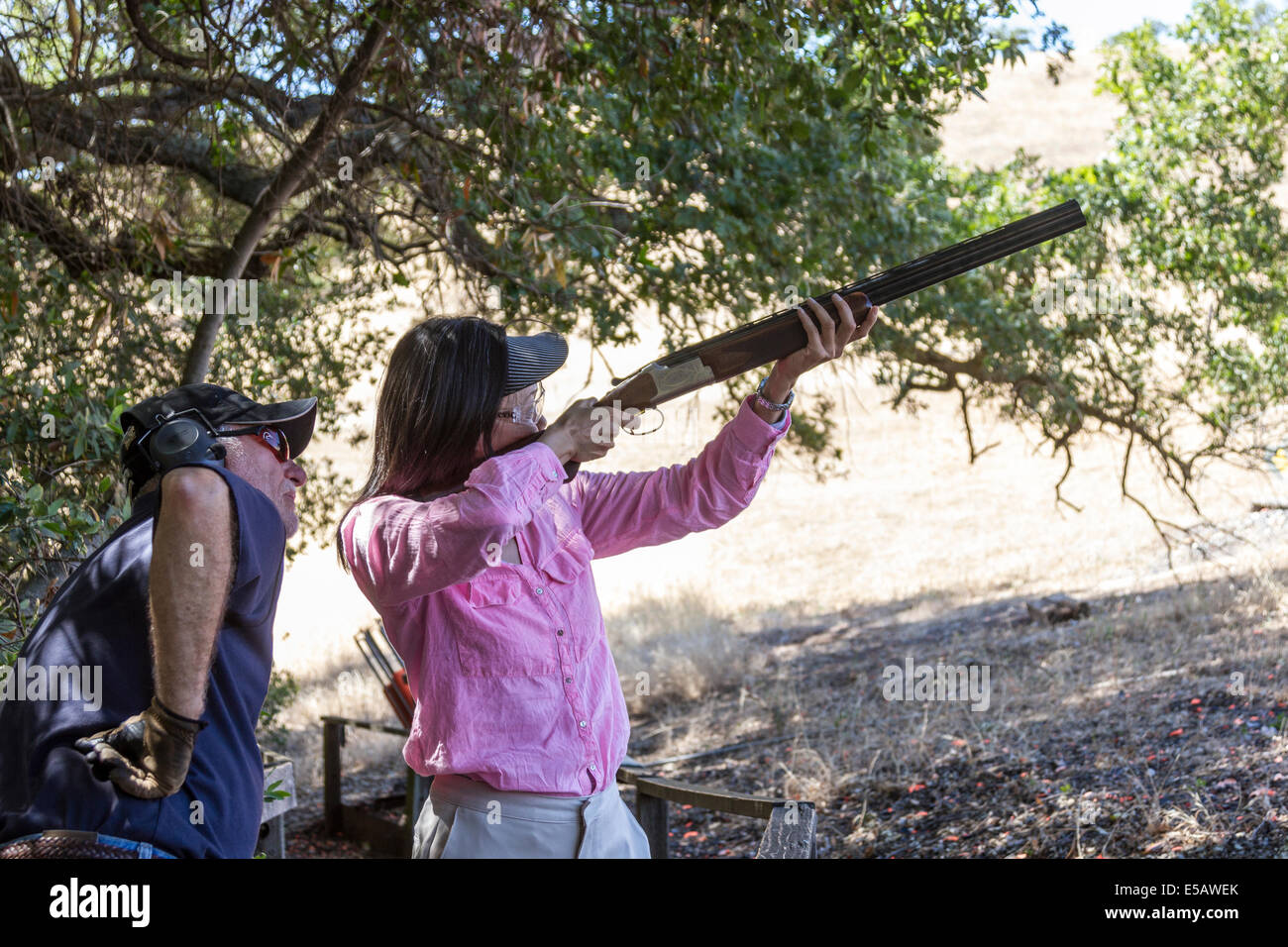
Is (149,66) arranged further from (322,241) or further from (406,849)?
(406,849)

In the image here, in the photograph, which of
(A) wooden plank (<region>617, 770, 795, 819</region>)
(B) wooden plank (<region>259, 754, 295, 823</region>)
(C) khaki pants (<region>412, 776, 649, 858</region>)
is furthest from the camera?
(B) wooden plank (<region>259, 754, 295, 823</region>)

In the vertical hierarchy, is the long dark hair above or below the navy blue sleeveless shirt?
above

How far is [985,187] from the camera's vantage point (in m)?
10.7

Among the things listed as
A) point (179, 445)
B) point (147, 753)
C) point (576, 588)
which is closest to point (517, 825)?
point (576, 588)

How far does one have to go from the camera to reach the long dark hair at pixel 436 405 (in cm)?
251

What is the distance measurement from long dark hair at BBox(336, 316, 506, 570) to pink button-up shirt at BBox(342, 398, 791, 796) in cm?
11

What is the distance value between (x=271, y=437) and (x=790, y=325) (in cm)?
134

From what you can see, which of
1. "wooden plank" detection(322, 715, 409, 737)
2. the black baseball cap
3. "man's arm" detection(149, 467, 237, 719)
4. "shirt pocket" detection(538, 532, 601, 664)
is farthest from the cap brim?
"wooden plank" detection(322, 715, 409, 737)

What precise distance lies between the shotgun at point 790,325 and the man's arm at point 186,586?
97 centimetres

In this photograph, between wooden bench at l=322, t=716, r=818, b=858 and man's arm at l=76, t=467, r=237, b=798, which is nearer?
man's arm at l=76, t=467, r=237, b=798

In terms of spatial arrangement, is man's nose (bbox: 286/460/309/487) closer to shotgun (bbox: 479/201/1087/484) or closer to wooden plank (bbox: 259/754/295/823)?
shotgun (bbox: 479/201/1087/484)

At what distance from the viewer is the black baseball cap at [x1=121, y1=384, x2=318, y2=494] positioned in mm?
2170

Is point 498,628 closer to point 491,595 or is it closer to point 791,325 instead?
point 491,595

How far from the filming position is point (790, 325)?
291 cm
